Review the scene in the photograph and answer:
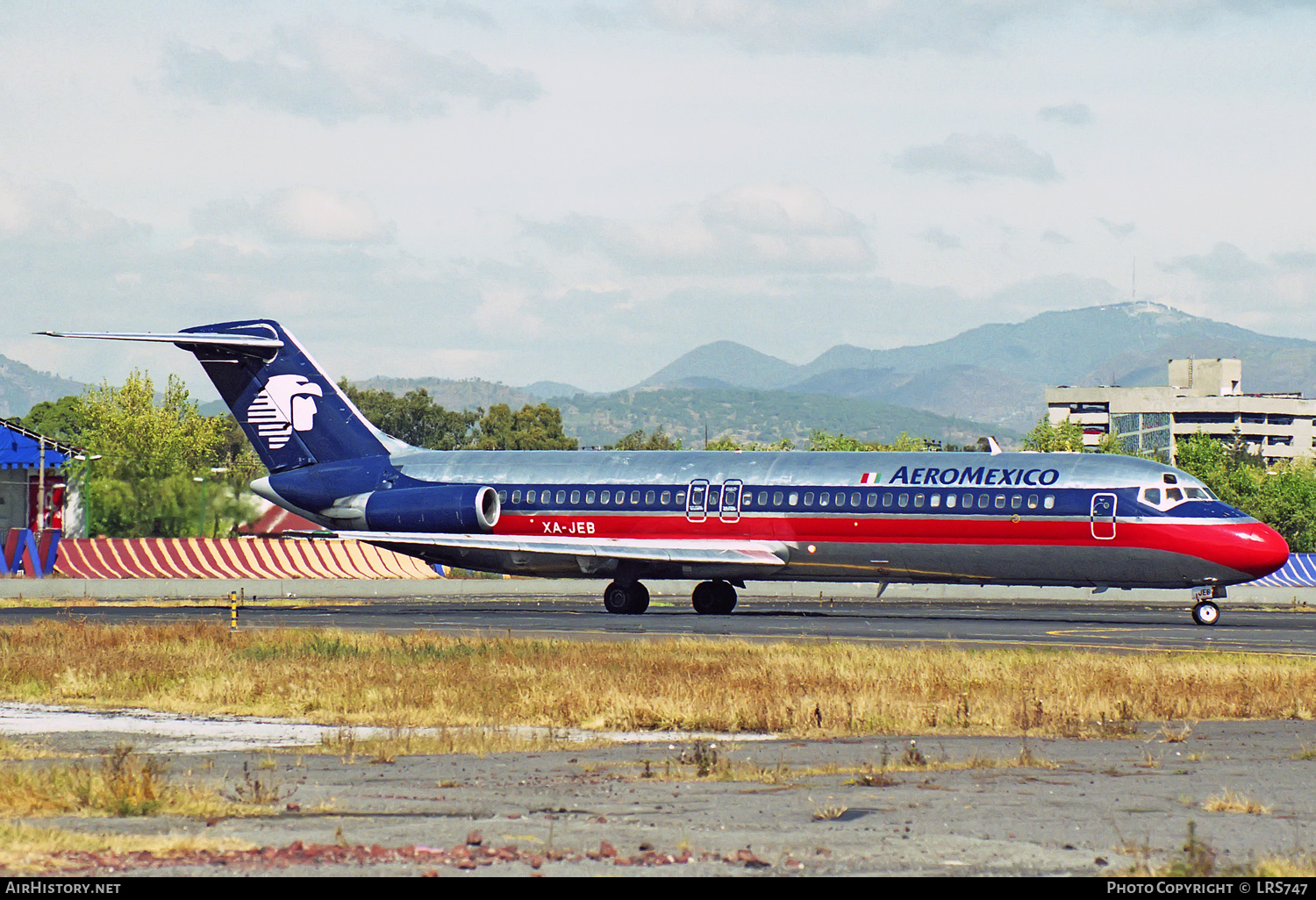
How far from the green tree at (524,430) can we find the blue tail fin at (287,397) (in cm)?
11863

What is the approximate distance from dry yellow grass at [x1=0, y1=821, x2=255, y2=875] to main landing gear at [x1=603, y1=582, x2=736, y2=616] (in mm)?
31692

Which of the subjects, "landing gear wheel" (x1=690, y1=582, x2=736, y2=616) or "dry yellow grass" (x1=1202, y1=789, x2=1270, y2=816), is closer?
"dry yellow grass" (x1=1202, y1=789, x2=1270, y2=816)

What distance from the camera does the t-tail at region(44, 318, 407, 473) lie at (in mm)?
45500

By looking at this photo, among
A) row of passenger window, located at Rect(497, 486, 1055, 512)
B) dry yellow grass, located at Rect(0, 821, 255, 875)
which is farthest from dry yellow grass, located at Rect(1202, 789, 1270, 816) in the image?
row of passenger window, located at Rect(497, 486, 1055, 512)

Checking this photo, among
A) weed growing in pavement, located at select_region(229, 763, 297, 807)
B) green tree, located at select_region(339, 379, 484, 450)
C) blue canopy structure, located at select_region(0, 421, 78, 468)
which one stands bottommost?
weed growing in pavement, located at select_region(229, 763, 297, 807)

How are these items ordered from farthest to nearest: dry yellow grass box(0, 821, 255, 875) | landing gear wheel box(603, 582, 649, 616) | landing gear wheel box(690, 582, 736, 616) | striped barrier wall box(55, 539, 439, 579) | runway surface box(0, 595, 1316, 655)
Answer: striped barrier wall box(55, 539, 439, 579) < landing gear wheel box(690, 582, 736, 616) < landing gear wheel box(603, 582, 649, 616) < runway surface box(0, 595, 1316, 655) < dry yellow grass box(0, 821, 255, 875)

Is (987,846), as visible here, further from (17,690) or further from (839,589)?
(839,589)

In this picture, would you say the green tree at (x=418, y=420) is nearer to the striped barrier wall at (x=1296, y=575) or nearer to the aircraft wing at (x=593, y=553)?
the striped barrier wall at (x=1296, y=575)

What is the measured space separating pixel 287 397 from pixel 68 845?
36.7 metres

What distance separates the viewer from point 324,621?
37375mm

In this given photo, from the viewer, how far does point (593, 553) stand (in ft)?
134

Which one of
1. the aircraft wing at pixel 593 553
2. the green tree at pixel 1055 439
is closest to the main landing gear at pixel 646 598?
the aircraft wing at pixel 593 553

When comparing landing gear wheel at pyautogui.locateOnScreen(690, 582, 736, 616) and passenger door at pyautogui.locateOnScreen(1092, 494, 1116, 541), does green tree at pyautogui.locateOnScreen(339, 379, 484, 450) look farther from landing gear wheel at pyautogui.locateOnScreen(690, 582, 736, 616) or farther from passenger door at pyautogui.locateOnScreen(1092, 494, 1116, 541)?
passenger door at pyautogui.locateOnScreen(1092, 494, 1116, 541)
